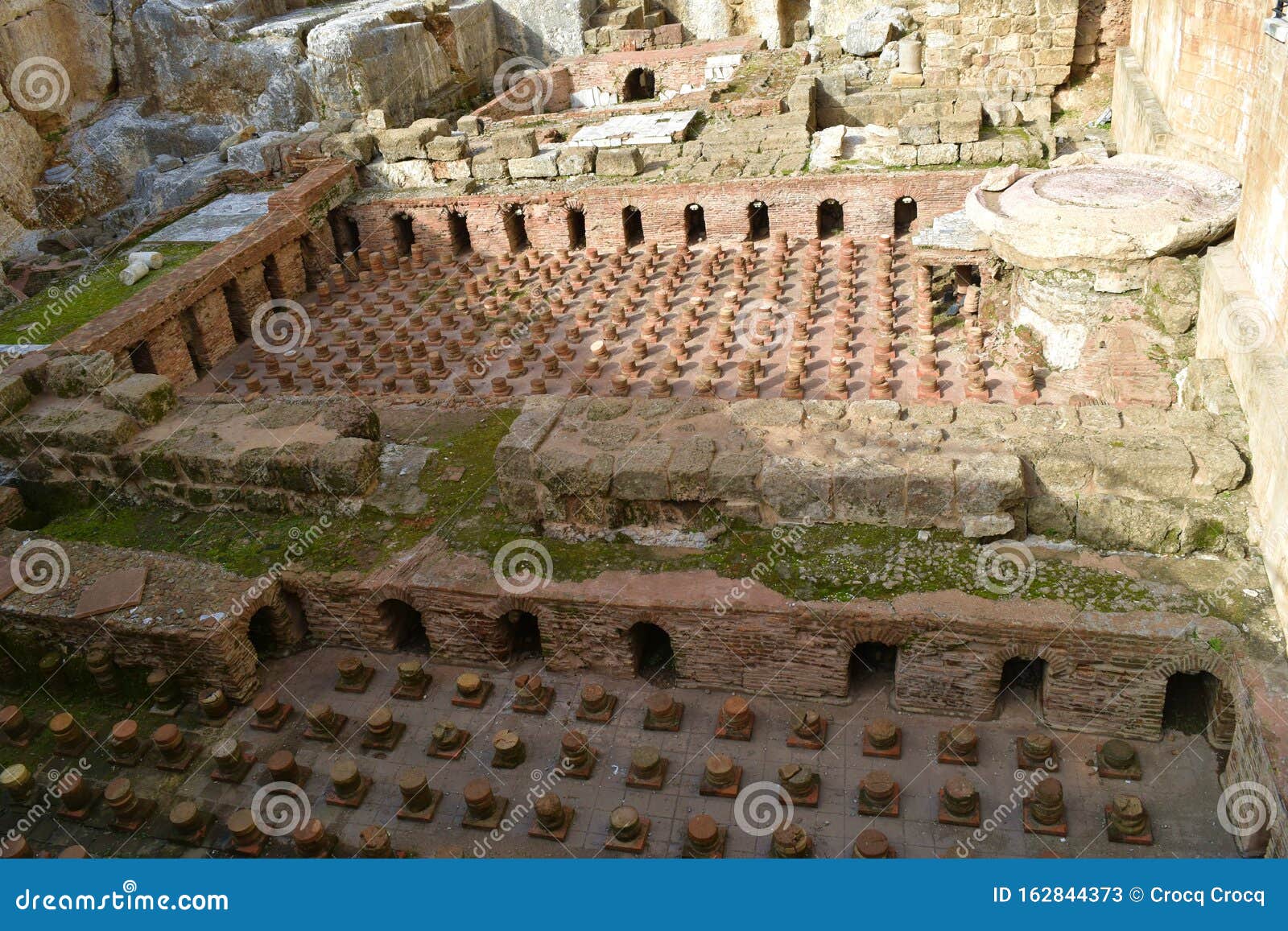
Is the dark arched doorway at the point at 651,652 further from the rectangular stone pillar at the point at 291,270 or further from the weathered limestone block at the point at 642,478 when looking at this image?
the rectangular stone pillar at the point at 291,270

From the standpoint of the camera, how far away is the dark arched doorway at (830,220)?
44.6ft

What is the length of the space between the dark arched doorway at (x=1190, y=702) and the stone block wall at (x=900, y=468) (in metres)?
0.86

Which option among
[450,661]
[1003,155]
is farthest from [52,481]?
[1003,155]

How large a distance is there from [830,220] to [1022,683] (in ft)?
29.0

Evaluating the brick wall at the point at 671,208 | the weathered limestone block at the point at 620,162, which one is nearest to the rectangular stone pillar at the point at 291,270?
the brick wall at the point at 671,208

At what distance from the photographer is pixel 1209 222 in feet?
29.2

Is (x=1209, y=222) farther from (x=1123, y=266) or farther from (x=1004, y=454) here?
(x=1004, y=454)

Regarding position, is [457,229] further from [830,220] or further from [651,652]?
[651,652]

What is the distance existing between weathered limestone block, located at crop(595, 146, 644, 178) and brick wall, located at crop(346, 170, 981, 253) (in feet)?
1.75

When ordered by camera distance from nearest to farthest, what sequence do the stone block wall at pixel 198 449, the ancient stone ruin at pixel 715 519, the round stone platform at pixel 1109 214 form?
the ancient stone ruin at pixel 715 519, the stone block wall at pixel 198 449, the round stone platform at pixel 1109 214

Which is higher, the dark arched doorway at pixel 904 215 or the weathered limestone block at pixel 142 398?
the weathered limestone block at pixel 142 398

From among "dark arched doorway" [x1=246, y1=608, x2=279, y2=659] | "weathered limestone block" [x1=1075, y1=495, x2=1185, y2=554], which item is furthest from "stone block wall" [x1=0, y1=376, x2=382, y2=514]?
"weathered limestone block" [x1=1075, y1=495, x2=1185, y2=554]

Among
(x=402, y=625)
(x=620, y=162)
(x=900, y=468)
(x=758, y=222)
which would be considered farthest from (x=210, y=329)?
(x=900, y=468)

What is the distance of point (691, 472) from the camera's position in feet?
23.0
